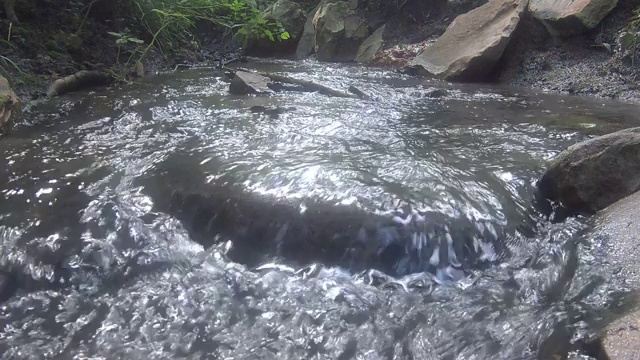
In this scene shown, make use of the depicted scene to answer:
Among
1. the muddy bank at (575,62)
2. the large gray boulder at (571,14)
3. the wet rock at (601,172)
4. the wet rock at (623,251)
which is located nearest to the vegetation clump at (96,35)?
the muddy bank at (575,62)

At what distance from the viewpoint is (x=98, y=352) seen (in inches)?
76.4

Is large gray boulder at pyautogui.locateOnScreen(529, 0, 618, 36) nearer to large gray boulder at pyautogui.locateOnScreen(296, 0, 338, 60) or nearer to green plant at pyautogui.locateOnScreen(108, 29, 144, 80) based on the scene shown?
large gray boulder at pyautogui.locateOnScreen(296, 0, 338, 60)

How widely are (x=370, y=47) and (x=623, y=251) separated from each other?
282 inches

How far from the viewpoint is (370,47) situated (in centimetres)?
910

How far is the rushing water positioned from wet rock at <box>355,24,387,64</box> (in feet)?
16.0

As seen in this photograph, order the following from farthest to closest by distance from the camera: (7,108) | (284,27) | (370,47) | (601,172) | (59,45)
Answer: (284,27)
(370,47)
(59,45)
(7,108)
(601,172)

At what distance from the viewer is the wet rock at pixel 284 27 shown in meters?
10.3

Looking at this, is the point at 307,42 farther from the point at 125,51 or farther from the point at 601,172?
the point at 601,172

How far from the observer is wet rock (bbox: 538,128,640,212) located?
116 inches

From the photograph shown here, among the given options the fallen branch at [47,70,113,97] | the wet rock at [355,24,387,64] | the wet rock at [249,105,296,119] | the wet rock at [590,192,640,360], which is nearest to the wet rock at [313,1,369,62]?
the wet rock at [355,24,387,64]

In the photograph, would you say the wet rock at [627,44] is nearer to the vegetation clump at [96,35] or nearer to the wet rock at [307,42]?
the vegetation clump at [96,35]

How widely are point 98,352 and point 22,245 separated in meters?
0.97

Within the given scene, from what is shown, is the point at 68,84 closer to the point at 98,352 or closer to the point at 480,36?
the point at 98,352

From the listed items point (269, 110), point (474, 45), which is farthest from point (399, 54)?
point (269, 110)
